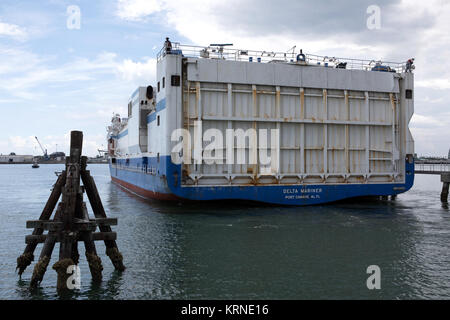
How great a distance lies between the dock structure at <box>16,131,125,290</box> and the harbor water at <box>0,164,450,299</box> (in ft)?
1.77

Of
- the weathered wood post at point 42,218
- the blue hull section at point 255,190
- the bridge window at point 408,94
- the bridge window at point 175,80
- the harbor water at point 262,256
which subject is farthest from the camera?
the bridge window at point 408,94

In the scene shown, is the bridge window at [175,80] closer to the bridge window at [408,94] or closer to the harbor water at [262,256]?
the harbor water at [262,256]

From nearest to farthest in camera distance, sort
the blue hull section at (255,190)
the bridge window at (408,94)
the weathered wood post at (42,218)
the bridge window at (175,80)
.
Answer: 1. the weathered wood post at (42,218)
2. the bridge window at (175,80)
3. the blue hull section at (255,190)
4. the bridge window at (408,94)

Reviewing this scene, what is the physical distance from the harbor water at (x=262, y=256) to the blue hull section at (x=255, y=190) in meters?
1.15

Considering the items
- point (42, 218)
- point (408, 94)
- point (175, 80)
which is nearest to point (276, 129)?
point (175, 80)

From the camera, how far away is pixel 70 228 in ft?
36.2

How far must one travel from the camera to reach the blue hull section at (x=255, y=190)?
2453cm

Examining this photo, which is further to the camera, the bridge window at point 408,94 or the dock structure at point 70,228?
the bridge window at point 408,94

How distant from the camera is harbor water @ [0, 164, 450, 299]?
35.2 ft

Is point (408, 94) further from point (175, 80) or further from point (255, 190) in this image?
point (175, 80)

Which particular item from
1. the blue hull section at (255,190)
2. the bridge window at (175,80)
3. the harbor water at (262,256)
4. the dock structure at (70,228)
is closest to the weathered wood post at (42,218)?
the dock structure at (70,228)

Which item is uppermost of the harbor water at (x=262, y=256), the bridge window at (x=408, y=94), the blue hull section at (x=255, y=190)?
the bridge window at (x=408, y=94)

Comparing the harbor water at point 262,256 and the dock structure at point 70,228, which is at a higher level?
the dock structure at point 70,228
